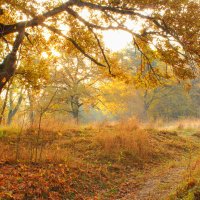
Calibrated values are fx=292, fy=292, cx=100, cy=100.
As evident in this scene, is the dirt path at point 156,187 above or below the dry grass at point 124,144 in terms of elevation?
below

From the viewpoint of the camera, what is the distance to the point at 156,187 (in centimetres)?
627

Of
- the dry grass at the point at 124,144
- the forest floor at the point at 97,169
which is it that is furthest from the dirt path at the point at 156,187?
the dry grass at the point at 124,144

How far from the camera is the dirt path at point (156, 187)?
572 centimetres

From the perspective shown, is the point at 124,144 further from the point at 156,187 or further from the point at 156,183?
the point at 156,187

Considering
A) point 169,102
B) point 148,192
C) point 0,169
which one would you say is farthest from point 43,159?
point 169,102

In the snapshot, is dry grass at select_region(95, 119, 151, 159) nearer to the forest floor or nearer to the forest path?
the forest floor

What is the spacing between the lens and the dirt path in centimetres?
572

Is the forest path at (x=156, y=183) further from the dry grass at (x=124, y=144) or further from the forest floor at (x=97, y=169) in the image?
the dry grass at (x=124, y=144)

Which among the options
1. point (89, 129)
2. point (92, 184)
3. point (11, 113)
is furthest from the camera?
point (11, 113)

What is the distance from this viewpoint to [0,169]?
6289 millimetres

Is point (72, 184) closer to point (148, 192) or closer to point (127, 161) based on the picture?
point (148, 192)

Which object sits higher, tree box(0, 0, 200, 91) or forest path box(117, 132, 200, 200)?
tree box(0, 0, 200, 91)

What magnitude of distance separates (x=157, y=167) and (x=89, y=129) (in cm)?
507

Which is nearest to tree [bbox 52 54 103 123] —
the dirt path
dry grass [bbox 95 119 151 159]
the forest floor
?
the forest floor
